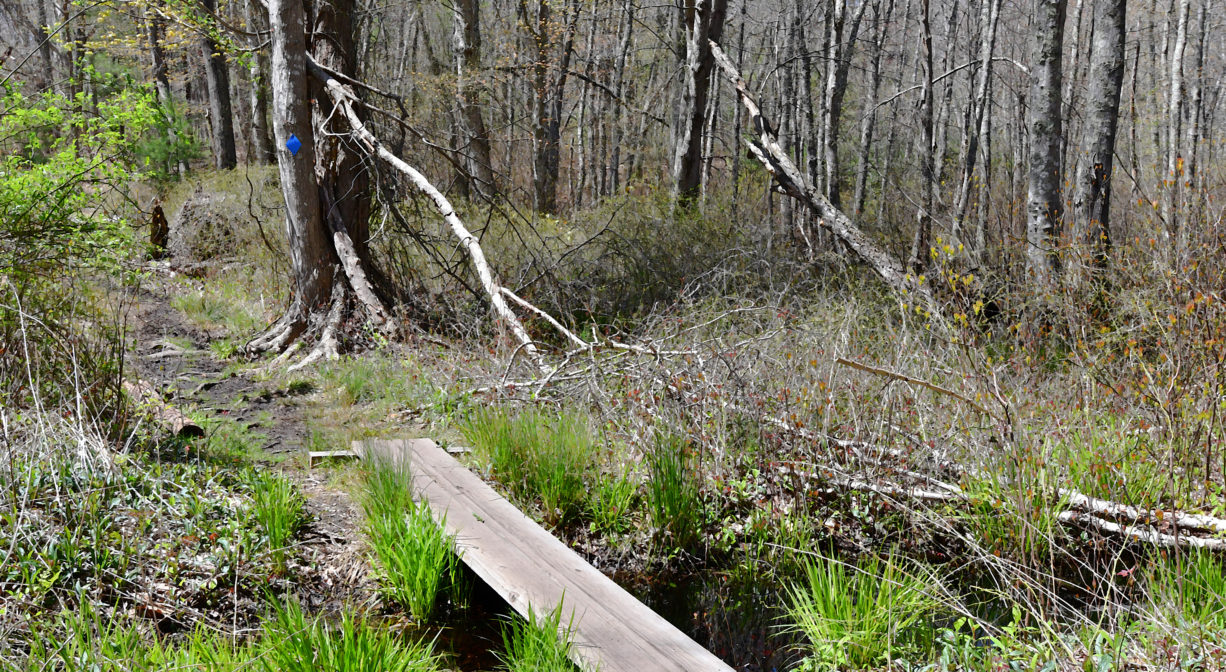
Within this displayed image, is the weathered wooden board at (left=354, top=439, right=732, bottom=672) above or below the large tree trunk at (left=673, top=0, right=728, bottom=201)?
below

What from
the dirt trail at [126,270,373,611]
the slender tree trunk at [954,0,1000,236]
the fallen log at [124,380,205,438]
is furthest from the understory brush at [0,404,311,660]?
the slender tree trunk at [954,0,1000,236]

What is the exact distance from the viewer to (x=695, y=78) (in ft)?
37.3

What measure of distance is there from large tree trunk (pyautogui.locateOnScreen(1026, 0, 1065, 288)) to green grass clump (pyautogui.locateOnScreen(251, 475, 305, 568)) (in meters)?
6.76

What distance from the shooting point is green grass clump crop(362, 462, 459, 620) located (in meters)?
4.24

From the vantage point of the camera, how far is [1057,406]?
542 cm

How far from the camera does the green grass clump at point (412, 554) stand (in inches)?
167

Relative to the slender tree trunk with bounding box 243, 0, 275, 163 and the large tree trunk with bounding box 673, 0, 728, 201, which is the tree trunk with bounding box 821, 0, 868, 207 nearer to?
the large tree trunk with bounding box 673, 0, 728, 201

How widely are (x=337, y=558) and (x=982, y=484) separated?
3411 mm

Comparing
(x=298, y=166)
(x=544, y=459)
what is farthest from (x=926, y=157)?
(x=298, y=166)

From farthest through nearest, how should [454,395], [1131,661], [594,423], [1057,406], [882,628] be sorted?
1. [454,395]
2. [594,423]
3. [1057,406]
4. [882,628]
5. [1131,661]

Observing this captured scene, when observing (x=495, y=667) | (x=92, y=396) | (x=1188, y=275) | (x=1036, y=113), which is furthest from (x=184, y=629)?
(x=1036, y=113)

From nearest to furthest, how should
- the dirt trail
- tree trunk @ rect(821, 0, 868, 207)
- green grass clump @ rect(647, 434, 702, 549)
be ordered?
the dirt trail
green grass clump @ rect(647, 434, 702, 549)
tree trunk @ rect(821, 0, 868, 207)

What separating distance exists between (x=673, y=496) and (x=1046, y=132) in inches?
227

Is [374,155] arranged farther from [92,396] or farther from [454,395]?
[92,396]
